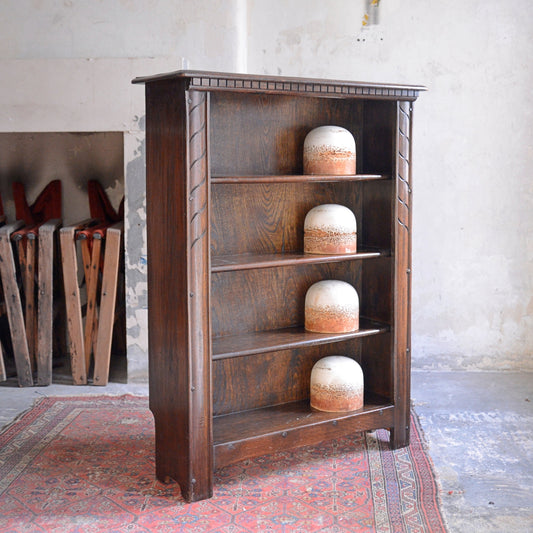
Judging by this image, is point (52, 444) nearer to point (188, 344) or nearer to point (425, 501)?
point (188, 344)

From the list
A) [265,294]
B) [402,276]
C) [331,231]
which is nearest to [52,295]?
[265,294]

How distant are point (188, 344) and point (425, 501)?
1149 millimetres

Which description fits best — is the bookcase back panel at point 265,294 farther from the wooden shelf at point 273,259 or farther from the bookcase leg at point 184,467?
the bookcase leg at point 184,467

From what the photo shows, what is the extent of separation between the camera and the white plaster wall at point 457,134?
4559 mm

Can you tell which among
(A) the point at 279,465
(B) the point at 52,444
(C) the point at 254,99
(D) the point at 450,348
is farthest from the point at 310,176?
(D) the point at 450,348

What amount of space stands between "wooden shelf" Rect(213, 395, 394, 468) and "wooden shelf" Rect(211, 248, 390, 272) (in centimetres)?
73

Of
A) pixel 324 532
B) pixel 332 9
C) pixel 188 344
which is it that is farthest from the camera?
pixel 332 9

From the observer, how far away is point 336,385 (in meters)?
3.39

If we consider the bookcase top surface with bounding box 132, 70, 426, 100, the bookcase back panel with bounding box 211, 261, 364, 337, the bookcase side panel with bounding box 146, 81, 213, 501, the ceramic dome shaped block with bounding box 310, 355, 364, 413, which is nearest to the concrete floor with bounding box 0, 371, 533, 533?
the ceramic dome shaped block with bounding box 310, 355, 364, 413

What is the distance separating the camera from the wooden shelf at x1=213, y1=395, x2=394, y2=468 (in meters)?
3.10

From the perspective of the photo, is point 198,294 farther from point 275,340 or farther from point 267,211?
point 267,211

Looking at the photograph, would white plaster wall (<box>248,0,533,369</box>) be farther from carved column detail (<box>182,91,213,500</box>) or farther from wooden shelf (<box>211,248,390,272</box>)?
carved column detail (<box>182,91,213,500</box>)

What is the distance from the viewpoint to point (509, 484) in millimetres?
3104

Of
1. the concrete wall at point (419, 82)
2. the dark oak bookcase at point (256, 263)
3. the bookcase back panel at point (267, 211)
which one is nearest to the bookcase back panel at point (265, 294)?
the dark oak bookcase at point (256, 263)
